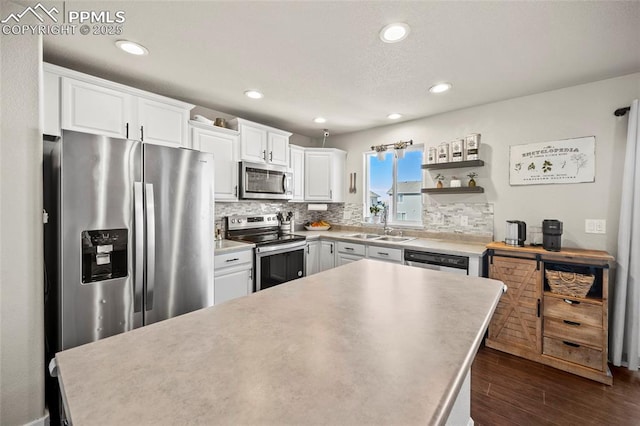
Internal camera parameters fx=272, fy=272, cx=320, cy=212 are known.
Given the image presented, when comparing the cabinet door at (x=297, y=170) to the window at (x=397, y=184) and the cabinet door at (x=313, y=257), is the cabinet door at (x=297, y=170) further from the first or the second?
the window at (x=397, y=184)

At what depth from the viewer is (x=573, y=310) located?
2189 millimetres

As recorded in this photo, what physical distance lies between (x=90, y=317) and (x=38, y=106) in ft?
4.06

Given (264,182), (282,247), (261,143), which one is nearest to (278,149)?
(261,143)

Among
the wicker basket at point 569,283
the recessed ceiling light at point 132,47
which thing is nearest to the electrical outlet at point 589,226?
the wicker basket at point 569,283

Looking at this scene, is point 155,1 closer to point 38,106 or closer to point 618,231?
point 38,106

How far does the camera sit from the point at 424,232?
11.5 feet

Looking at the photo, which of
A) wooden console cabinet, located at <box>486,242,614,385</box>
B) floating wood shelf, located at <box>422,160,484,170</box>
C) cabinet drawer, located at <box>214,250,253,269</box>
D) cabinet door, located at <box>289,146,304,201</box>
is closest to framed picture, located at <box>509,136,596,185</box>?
floating wood shelf, located at <box>422,160,484,170</box>

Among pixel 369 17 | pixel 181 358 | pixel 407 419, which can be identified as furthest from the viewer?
pixel 369 17

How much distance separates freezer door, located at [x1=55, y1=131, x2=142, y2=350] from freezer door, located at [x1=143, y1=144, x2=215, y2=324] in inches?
4.1

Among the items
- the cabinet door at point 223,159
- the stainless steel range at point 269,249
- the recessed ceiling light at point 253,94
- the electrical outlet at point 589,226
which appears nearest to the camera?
the electrical outlet at point 589,226

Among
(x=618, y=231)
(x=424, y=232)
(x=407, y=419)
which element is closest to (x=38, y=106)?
(x=407, y=419)

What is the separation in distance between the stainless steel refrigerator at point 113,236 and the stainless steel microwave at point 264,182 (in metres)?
1.03

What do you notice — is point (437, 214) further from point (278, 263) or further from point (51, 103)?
point (51, 103)

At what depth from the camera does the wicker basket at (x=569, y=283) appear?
2.15 meters
